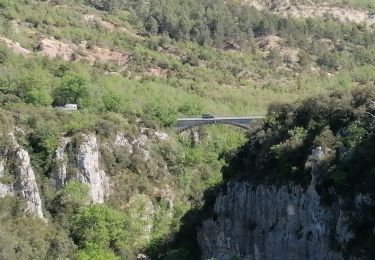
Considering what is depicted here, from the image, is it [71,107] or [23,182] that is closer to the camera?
[23,182]

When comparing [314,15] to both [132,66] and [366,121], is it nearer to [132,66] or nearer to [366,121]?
[132,66]

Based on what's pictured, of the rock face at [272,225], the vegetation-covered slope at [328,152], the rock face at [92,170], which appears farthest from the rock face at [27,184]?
the vegetation-covered slope at [328,152]

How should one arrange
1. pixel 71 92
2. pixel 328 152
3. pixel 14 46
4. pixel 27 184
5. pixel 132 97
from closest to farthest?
pixel 328 152 < pixel 27 184 < pixel 71 92 < pixel 132 97 < pixel 14 46

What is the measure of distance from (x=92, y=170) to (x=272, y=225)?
29.5m

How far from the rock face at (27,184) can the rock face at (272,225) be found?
1843cm

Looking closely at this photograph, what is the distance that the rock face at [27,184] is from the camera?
196 ft

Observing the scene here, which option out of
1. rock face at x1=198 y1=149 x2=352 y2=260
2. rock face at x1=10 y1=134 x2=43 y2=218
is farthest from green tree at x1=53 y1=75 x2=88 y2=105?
rock face at x1=198 y1=149 x2=352 y2=260

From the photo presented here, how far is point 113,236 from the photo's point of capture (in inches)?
2327

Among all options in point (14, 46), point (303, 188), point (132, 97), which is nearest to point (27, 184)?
point (303, 188)

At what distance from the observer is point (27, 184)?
60406 mm

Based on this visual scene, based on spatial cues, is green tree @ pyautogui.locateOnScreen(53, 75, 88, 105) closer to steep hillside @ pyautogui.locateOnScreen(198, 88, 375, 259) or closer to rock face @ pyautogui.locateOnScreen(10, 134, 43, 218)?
rock face @ pyautogui.locateOnScreen(10, 134, 43, 218)

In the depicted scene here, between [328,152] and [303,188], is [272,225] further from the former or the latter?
[328,152]

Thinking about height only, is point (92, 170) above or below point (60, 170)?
below

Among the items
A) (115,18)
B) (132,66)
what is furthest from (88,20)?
(132,66)
